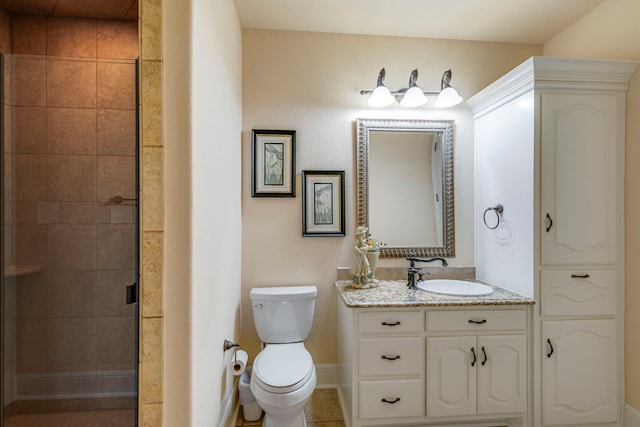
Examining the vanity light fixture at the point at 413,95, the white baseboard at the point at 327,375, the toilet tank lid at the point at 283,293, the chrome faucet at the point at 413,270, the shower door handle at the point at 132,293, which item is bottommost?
the white baseboard at the point at 327,375

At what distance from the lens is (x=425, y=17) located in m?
2.18

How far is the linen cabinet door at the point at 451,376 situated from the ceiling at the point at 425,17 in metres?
2.12

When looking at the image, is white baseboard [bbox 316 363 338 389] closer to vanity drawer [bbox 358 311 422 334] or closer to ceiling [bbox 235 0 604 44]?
vanity drawer [bbox 358 311 422 334]

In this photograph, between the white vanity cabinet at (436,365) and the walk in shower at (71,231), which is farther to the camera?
the white vanity cabinet at (436,365)

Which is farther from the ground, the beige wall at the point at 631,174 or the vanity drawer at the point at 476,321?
the beige wall at the point at 631,174

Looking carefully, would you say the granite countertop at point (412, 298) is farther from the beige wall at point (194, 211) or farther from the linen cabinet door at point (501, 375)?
the beige wall at point (194, 211)

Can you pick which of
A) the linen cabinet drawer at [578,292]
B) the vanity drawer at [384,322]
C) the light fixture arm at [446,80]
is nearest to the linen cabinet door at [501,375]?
the linen cabinet drawer at [578,292]

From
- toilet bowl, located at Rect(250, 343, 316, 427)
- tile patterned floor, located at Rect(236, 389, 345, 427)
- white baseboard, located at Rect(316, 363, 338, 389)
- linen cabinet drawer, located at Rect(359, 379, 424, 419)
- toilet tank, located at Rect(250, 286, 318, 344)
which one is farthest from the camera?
white baseboard, located at Rect(316, 363, 338, 389)

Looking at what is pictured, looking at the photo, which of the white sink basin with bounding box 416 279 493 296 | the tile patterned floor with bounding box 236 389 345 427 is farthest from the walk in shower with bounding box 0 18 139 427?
the white sink basin with bounding box 416 279 493 296

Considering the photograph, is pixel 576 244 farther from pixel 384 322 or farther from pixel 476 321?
pixel 384 322

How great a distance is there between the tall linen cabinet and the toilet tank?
4.63 ft

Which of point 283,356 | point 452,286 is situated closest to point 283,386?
point 283,356

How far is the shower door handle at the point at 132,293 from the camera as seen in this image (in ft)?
3.83

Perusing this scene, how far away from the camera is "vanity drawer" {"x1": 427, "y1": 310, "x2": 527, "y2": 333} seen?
1.83 m
